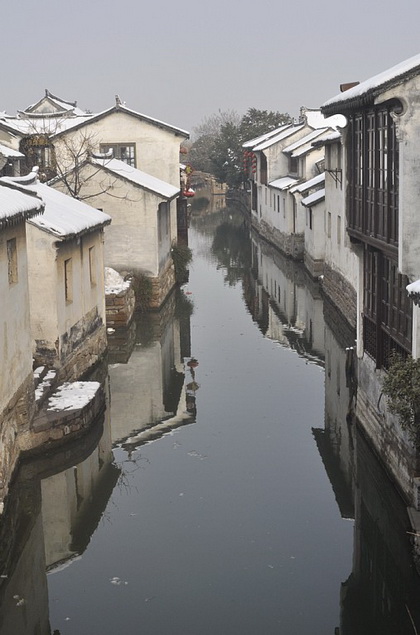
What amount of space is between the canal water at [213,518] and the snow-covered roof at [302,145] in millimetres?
28449

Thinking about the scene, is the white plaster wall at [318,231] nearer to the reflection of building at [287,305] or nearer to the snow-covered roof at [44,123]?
the reflection of building at [287,305]

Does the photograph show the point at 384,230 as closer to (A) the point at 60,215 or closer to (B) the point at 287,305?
(A) the point at 60,215

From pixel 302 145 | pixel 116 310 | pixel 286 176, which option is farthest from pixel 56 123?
pixel 116 310

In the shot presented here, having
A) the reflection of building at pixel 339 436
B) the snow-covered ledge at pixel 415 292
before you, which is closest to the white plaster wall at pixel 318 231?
the reflection of building at pixel 339 436

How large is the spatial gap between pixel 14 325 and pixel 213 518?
4459mm

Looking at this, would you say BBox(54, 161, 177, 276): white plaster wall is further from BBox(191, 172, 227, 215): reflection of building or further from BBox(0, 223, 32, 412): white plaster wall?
BBox(191, 172, 227, 215): reflection of building

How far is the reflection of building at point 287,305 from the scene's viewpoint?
1051 inches

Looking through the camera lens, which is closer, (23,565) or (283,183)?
(23,565)

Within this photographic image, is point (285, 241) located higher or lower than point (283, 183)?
lower

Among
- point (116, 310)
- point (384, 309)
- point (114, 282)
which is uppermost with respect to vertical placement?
point (384, 309)

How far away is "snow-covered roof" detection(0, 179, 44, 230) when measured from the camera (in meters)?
13.0

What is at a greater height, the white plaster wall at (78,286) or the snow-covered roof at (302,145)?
the snow-covered roof at (302,145)

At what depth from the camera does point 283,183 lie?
5072 cm

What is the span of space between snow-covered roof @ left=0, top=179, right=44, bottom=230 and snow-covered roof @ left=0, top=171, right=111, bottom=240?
1.63 ft
